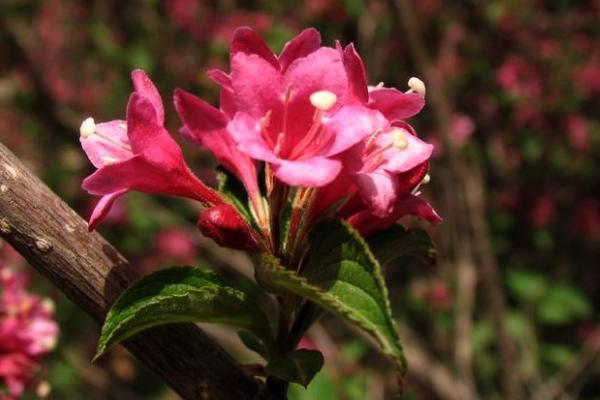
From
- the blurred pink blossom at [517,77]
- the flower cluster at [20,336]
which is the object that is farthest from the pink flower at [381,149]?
the blurred pink blossom at [517,77]

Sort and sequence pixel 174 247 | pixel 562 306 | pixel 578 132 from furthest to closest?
1. pixel 174 247
2. pixel 578 132
3. pixel 562 306

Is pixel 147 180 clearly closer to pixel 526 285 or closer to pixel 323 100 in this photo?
pixel 323 100

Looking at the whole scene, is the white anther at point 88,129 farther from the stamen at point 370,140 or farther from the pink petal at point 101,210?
the stamen at point 370,140

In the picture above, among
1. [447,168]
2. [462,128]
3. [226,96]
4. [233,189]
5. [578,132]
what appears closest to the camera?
[226,96]

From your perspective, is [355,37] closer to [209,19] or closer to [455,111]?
[455,111]

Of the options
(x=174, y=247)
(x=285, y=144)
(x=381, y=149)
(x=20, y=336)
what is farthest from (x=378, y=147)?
(x=174, y=247)

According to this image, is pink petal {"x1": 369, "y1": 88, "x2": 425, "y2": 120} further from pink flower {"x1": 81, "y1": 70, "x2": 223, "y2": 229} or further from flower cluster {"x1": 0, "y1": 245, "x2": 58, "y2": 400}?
flower cluster {"x1": 0, "y1": 245, "x2": 58, "y2": 400}

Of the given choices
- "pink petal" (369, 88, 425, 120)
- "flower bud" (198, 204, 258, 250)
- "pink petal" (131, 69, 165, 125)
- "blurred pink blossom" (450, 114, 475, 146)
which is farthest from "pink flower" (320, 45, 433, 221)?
"blurred pink blossom" (450, 114, 475, 146)
